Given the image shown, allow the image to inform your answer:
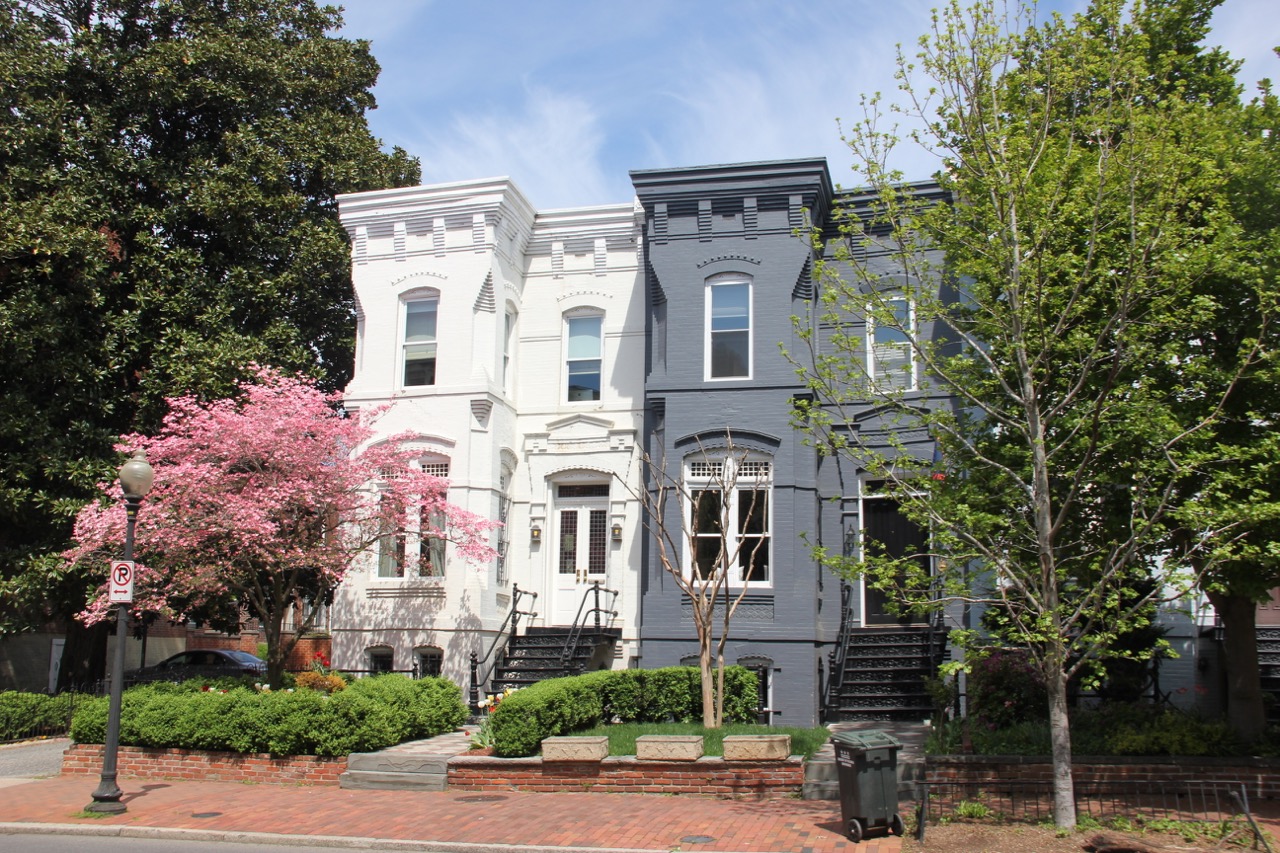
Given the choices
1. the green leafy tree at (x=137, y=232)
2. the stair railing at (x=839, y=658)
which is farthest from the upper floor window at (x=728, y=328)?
the green leafy tree at (x=137, y=232)

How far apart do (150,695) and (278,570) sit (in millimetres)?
2597

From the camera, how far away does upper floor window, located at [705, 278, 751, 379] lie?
765 inches

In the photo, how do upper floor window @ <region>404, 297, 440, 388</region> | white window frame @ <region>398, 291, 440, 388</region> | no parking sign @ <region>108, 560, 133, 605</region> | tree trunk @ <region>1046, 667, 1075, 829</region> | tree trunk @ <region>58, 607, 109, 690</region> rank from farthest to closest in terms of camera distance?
tree trunk @ <region>58, 607, 109, 690</region> < upper floor window @ <region>404, 297, 440, 388</region> < white window frame @ <region>398, 291, 440, 388</region> < no parking sign @ <region>108, 560, 133, 605</region> < tree trunk @ <region>1046, 667, 1075, 829</region>

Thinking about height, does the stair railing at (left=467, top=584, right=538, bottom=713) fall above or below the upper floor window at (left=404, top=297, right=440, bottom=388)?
below

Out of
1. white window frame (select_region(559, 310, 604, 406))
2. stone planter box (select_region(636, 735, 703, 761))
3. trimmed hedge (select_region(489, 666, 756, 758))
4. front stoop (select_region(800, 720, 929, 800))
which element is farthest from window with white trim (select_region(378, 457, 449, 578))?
front stoop (select_region(800, 720, 929, 800))

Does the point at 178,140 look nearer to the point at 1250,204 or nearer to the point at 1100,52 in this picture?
the point at 1100,52

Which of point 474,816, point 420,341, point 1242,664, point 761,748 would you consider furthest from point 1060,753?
point 420,341

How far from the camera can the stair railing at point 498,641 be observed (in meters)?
A: 18.4

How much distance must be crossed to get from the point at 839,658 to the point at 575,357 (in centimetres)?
780

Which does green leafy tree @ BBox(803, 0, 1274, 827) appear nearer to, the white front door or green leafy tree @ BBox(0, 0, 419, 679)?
the white front door

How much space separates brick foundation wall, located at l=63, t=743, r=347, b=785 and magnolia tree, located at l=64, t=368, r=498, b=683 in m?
2.42

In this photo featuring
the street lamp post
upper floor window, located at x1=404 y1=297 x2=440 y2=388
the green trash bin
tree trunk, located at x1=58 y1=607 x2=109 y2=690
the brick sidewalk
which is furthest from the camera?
tree trunk, located at x1=58 y1=607 x2=109 y2=690

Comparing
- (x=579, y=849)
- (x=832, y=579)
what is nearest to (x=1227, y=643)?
(x=832, y=579)

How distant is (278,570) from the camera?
16.8 metres
